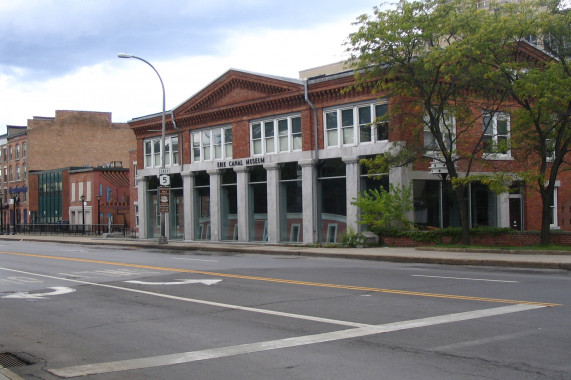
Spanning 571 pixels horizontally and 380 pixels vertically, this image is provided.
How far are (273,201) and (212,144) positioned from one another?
21.5 ft

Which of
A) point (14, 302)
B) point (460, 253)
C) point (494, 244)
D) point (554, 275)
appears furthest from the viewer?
point (494, 244)

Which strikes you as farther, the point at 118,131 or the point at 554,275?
the point at 118,131

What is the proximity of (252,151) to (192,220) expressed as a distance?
7.14m

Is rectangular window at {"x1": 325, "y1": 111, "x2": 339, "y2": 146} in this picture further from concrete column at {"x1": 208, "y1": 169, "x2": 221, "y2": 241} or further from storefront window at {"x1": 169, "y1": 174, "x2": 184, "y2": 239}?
storefront window at {"x1": 169, "y1": 174, "x2": 184, "y2": 239}

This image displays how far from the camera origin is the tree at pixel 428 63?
→ 2303 centimetres

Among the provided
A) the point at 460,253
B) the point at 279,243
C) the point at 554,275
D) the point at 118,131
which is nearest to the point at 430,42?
the point at 460,253

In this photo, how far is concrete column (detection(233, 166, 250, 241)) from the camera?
35.6 metres

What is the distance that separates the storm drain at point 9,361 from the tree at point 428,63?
58.6ft

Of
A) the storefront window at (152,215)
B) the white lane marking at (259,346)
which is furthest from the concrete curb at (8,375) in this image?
the storefront window at (152,215)

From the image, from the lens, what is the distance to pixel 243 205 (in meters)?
35.8

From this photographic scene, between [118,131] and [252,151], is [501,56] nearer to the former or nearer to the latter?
[252,151]

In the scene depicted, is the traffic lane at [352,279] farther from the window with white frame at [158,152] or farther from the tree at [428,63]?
the window with white frame at [158,152]

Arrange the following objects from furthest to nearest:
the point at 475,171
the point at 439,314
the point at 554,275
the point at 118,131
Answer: the point at 118,131 < the point at 475,171 < the point at 554,275 < the point at 439,314

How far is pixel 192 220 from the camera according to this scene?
39594 mm
